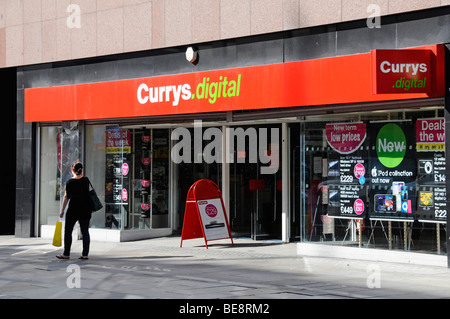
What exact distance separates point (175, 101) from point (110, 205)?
3432 mm

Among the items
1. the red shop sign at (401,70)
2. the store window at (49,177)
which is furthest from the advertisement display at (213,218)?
the red shop sign at (401,70)

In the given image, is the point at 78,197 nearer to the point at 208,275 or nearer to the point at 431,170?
the point at 208,275

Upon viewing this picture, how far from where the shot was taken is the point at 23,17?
65.0ft

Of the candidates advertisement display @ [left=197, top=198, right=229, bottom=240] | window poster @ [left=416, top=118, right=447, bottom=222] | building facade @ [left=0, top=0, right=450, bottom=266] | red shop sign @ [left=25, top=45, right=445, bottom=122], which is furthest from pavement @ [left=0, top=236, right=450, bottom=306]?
red shop sign @ [left=25, top=45, right=445, bottom=122]

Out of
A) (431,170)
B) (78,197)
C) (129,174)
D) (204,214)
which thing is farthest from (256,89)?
(129,174)

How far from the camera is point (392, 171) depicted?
13727mm

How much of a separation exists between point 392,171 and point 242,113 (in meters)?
3.60

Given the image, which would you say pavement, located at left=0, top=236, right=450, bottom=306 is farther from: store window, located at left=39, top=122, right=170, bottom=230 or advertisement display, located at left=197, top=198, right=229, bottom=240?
store window, located at left=39, top=122, right=170, bottom=230

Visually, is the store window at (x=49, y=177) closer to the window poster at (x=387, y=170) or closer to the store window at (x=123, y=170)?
the store window at (x=123, y=170)

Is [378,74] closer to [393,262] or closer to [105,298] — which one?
[393,262]

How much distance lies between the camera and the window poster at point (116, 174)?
18438 mm
